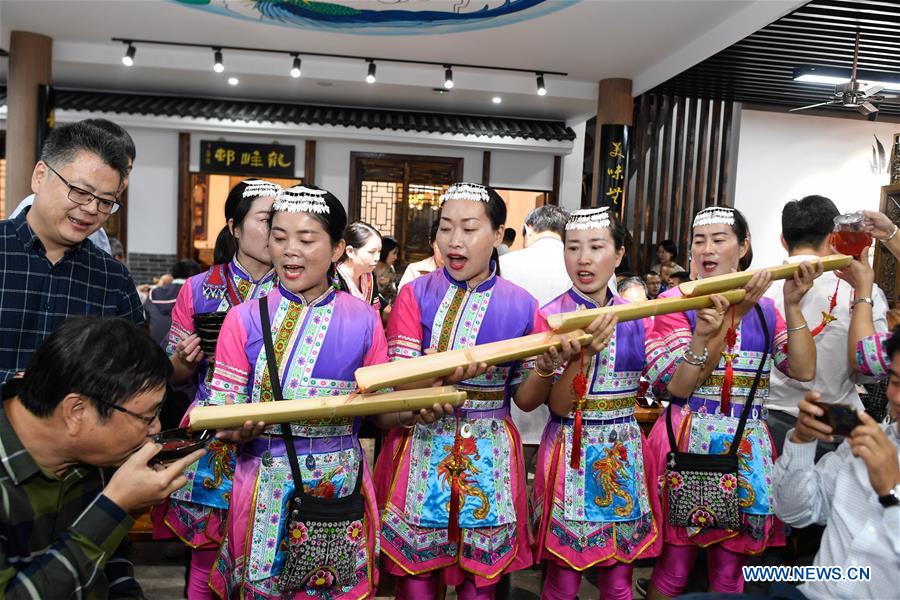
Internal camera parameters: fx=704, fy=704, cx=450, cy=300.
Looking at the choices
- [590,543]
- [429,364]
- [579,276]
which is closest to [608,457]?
[590,543]

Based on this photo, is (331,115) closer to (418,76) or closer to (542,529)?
(418,76)

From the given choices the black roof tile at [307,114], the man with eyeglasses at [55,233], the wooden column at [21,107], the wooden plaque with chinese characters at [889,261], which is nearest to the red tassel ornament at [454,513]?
the man with eyeglasses at [55,233]

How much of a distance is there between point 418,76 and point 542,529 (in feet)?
21.7

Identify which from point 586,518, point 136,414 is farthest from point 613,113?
point 136,414

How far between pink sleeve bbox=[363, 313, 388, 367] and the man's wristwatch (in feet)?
4.08

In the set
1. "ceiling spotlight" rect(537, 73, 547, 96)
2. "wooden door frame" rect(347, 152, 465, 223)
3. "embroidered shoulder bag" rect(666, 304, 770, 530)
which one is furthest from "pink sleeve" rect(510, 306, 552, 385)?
"wooden door frame" rect(347, 152, 465, 223)

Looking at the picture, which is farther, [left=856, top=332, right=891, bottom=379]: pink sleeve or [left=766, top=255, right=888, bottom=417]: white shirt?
[left=766, top=255, right=888, bottom=417]: white shirt

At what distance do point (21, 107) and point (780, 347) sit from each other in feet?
24.2

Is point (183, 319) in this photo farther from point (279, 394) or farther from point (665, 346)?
point (665, 346)

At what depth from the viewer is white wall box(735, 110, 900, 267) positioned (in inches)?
374

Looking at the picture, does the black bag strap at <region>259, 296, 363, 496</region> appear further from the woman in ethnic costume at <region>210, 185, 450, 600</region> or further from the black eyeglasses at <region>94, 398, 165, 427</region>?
the black eyeglasses at <region>94, 398, 165, 427</region>

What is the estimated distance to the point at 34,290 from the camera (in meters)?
1.91

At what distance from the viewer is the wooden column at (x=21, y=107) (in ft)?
23.0

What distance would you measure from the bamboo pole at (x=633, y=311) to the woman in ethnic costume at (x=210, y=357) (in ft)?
3.48
